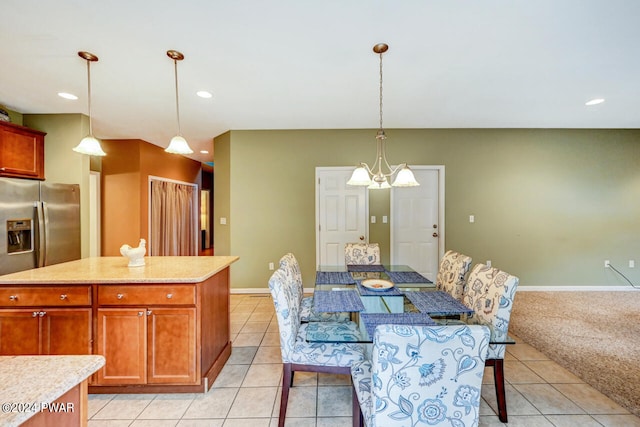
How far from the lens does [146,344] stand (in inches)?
74.3

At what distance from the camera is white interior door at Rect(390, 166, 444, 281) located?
4.33 metres

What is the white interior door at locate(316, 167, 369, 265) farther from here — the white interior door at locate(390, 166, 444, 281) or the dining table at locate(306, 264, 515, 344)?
the dining table at locate(306, 264, 515, 344)

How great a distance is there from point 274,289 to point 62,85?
3135 millimetres

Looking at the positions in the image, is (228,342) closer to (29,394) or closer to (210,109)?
(29,394)

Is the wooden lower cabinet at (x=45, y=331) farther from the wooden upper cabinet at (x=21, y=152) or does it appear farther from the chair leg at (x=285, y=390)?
the wooden upper cabinet at (x=21, y=152)

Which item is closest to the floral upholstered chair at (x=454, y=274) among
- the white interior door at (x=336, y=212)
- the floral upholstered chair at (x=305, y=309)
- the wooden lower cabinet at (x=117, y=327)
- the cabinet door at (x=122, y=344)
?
the floral upholstered chair at (x=305, y=309)

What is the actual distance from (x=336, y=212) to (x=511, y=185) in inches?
109

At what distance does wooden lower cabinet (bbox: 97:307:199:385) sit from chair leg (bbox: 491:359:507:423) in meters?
1.97

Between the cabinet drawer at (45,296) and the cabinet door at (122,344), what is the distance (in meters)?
0.16

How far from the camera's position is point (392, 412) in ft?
3.49

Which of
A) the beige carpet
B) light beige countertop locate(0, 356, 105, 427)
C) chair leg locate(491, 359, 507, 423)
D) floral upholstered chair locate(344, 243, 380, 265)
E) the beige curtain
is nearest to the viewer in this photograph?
light beige countertop locate(0, 356, 105, 427)

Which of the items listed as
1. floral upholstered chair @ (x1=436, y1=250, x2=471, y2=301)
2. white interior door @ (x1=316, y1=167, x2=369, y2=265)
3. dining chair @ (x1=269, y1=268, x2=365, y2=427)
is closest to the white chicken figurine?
dining chair @ (x1=269, y1=268, x2=365, y2=427)

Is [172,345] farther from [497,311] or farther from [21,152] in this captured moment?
[21,152]

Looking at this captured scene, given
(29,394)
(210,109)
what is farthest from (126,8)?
(29,394)
